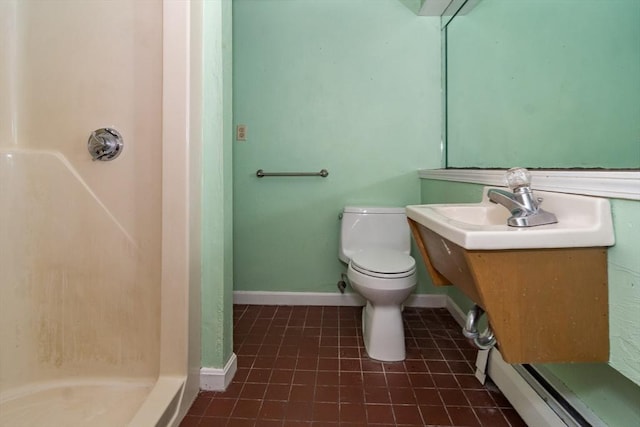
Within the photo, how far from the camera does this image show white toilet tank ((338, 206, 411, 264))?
75.4 inches

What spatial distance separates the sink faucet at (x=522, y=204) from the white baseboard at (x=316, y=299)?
140 cm

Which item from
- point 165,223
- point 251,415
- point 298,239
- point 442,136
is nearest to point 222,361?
point 251,415

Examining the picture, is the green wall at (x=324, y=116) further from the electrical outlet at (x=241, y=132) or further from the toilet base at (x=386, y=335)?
the toilet base at (x=386, y=335)

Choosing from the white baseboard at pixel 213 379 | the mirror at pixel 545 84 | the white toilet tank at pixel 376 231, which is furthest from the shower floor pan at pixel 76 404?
the mirror at pixel 545 84

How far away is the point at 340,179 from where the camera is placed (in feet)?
6.70

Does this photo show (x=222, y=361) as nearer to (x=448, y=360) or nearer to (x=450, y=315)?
(x=448, y=360)

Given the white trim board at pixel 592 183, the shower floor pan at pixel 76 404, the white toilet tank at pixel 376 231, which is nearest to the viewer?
the white trim board at pixel 592 183

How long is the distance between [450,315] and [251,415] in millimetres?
1335

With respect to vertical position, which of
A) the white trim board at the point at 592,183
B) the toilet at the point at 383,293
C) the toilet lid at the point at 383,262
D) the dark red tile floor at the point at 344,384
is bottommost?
the dark red tile floor at the point at 344,384

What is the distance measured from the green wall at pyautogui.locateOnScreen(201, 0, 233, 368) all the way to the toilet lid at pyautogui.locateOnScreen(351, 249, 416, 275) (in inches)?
24.6

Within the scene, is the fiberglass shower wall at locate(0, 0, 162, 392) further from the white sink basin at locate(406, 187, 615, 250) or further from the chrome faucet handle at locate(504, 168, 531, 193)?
the chrome faucet handle at locate(504, 168, 531, 193)

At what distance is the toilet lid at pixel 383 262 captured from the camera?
142 centimetres

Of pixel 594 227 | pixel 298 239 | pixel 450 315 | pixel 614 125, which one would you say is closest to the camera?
pixel 594 227

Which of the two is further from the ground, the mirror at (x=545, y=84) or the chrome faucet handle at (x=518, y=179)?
the mirror at (x=545, y=84)
